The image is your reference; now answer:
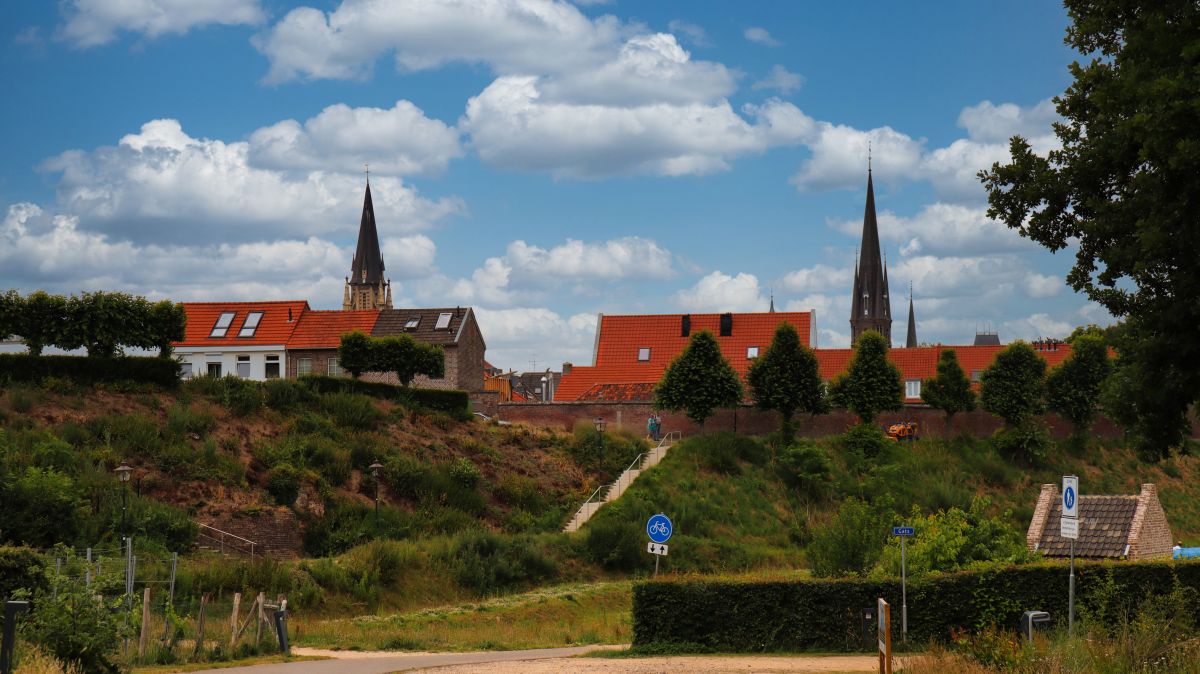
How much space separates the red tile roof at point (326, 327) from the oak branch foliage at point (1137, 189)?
50.0m

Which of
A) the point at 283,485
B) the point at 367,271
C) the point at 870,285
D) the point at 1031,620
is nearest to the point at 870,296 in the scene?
the point at 870,285

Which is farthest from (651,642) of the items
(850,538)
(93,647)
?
(93,647)

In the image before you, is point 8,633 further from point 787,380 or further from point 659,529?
point 787,380

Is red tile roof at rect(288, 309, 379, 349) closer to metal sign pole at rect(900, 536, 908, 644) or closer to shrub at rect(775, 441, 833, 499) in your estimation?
shrub at rect(775, 441, 833, 499)

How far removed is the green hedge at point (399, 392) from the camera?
5494 cm

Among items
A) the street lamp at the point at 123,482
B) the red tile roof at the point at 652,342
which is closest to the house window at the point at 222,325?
the red tile roof at the point at 652,342

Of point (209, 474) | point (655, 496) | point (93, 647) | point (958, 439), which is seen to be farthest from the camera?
point (958, 439)

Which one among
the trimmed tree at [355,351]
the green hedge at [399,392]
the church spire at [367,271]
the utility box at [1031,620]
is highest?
the church spire at [367,271]

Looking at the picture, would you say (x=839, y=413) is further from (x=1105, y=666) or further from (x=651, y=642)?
(x=1105, y=666)

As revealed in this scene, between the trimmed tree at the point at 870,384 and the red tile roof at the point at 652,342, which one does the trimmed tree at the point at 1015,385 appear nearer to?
the trimmed tree at the point at 870,384

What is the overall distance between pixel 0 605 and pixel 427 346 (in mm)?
42242

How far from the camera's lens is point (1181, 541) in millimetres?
52906

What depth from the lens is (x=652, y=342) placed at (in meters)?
71.7

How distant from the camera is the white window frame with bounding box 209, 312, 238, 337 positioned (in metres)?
70.4
